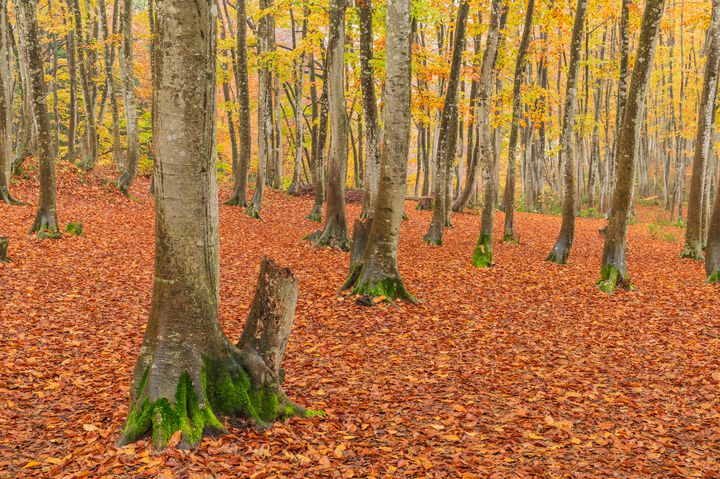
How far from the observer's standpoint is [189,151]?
13.7 ft

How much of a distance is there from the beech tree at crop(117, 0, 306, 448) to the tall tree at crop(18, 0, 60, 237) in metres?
8.88

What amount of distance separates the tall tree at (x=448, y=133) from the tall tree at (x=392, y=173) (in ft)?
19.8

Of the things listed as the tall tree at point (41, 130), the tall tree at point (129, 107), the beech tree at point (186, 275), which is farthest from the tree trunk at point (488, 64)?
the tall tree at point (129, 107)

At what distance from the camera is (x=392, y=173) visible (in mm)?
8500

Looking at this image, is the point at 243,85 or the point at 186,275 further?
the point at 243,85

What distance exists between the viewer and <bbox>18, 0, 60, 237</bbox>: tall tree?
36.6 feet

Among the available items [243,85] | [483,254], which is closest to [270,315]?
[483,254]

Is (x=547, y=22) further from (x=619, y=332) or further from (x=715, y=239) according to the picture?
(x=619, y=332)

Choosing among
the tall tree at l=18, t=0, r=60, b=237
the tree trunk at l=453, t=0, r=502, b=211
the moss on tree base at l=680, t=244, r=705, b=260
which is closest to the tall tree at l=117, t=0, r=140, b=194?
the tall tree at l=18, t=0, r=60, b=237

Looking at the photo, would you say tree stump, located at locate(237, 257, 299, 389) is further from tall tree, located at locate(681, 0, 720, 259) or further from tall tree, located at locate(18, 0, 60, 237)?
tall tree, located at locate(681, 0, 720, 259)

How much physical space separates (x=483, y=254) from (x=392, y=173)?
485 centimetres

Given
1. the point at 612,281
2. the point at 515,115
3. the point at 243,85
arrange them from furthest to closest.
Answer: the point at 243,85 < the point at 515,115 < the point at 612,281

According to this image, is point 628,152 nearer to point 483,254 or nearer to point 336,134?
point 483,254

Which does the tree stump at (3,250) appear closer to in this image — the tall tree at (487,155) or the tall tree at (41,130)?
the tall tree at (41,130)
